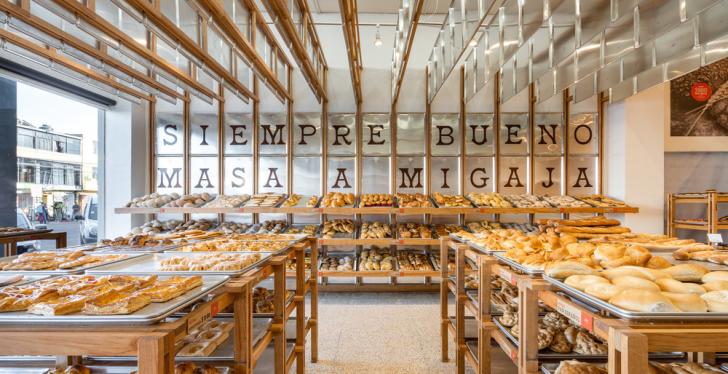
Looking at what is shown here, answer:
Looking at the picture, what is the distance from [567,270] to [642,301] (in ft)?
1.36

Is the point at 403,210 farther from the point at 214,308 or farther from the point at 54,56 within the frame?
the point at 54,56

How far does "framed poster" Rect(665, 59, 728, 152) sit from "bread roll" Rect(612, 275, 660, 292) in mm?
5805

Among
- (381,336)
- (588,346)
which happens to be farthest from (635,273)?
(381,336)

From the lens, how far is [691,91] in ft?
19.2

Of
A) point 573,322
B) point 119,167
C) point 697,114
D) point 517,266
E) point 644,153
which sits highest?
point 697,114

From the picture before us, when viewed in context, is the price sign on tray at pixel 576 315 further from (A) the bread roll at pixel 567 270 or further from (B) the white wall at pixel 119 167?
(B) the white wall at pixel 119 167

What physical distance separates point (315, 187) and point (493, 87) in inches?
125

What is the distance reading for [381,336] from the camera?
3.77 metres

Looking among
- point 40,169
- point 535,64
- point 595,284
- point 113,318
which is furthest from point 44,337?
point 40,169

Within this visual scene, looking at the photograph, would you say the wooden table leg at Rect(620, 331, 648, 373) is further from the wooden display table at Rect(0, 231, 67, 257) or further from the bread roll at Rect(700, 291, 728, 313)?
the wooden display table at Rect(0, 231, 67, 257)

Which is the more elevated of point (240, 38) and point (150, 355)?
point (240, 38)

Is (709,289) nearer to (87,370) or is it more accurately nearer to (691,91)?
(87,370)

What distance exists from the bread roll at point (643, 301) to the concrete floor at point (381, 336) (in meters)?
1.31

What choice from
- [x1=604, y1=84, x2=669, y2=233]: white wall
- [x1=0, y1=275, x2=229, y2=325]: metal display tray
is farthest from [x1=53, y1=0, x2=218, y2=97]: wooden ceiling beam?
[x1=604, y1=84, x2=669, y2=233]: white wall
